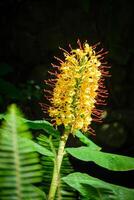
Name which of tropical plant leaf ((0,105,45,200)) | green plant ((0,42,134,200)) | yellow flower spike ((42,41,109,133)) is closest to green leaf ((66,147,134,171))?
green plant ((0,42,134,200))

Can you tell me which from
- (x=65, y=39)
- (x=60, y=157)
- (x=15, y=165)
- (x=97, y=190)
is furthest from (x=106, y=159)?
(x=65, y=39)

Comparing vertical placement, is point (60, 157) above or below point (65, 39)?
below

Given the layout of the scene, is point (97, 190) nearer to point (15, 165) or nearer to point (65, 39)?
point (15, 165)

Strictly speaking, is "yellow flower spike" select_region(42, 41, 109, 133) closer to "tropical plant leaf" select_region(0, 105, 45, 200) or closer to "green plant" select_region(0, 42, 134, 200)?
"green plant" select_region(0, 42, 134, 200)

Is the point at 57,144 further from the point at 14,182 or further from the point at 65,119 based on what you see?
the point at 14,182

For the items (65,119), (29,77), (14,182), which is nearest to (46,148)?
(65,119)
